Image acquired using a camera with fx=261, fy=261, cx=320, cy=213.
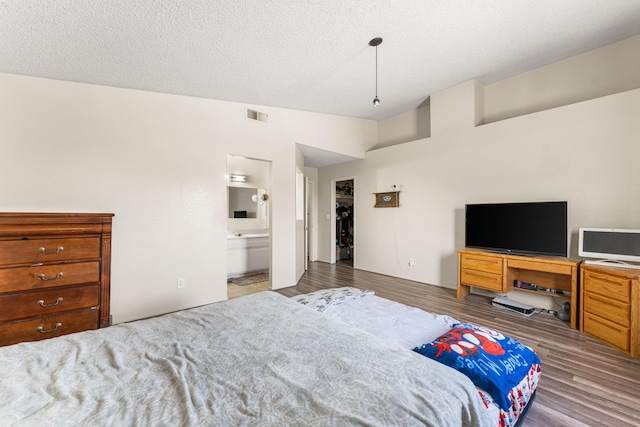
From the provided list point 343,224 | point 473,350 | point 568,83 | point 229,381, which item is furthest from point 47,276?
point 568,83

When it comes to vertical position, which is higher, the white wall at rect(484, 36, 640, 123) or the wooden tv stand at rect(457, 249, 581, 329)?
the white wall at rect(484, 36, 640, 123)

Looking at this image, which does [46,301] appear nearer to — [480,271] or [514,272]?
[480,271]

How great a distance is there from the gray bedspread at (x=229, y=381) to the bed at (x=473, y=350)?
223 millimetres

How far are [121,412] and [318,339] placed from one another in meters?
0.77

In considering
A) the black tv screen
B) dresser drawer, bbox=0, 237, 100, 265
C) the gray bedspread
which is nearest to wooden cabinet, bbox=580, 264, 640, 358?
the black tv screen

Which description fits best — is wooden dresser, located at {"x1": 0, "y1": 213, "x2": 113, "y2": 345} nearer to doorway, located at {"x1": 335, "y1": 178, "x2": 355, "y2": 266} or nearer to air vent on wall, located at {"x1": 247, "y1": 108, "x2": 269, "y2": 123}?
air vent on wall, located at {"x1": 247, "y1": 108, "x2": 269, "y2": 123}

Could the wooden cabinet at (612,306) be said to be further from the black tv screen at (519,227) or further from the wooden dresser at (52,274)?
the wooden dresser at (52,274)

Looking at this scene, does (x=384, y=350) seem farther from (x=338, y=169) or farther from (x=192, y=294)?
(x=338, y=169)

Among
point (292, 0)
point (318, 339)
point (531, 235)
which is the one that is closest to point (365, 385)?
point (318, 339)

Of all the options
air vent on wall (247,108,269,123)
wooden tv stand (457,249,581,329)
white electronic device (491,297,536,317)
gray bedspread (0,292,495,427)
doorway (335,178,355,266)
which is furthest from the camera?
doorway (335,178,355,266)

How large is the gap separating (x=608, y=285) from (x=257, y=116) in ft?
14.5

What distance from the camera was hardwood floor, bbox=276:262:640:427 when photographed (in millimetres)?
1570

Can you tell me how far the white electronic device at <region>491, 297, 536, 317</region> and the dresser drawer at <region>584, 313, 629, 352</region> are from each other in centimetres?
55

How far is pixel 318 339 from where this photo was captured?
129cm
